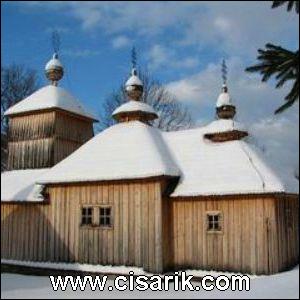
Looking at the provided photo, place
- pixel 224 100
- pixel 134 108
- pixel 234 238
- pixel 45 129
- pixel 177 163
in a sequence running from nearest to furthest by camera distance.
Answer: pixel 234 238 → pixel 177 163 → pixel 224 100 → pixel 134 108 → pixel 45 129

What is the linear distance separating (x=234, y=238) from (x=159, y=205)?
2.69 metres

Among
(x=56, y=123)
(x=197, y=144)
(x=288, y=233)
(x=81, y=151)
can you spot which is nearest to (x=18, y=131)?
(x=56, y=123)

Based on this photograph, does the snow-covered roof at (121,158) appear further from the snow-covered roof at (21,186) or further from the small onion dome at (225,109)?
the small onion dome at (225,109)

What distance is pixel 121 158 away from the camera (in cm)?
1773

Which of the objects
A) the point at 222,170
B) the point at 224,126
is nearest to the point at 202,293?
the point at 222,170

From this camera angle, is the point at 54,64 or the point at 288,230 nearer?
the point at 288,230

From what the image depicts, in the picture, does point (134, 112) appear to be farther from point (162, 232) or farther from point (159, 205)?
point (162, 232)

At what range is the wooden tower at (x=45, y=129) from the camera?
2267 centimetres

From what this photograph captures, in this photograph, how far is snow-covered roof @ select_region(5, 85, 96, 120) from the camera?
2305cm

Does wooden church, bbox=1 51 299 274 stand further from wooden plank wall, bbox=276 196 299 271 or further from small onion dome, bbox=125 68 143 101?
small onion dome, bbox=125 68 143 101

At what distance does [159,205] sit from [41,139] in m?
8.96

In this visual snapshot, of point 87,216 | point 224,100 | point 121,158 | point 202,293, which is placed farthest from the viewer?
point 224,100

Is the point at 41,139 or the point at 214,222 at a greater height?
the point at 41,139

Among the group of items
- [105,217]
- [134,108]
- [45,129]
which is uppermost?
[134,108]
